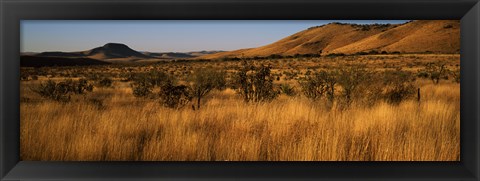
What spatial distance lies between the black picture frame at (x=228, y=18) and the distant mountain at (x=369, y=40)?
150 ft

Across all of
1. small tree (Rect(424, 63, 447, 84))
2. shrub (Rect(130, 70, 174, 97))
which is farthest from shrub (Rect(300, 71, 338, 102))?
small tree (Rect(424, 63, 447, 84))

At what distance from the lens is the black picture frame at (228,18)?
3791 millimetres

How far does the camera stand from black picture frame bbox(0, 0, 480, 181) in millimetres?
3791

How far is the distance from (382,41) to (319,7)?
A: 208 ft

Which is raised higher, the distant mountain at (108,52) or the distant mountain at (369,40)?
the distant mountain at (369,40)

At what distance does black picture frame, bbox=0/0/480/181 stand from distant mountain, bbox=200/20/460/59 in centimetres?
4560

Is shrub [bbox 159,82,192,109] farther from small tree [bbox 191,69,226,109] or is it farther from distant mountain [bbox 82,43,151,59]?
distant mountain [bbox 82,43,151,59]

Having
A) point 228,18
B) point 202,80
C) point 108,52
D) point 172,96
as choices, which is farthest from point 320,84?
point 228,18

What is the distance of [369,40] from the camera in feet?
213

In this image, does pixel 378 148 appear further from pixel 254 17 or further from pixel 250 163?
pixel 254 17

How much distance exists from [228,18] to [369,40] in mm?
65146

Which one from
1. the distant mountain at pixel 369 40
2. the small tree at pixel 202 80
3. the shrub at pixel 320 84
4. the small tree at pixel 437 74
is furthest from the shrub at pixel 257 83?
the distant mountain at pixel 369 40

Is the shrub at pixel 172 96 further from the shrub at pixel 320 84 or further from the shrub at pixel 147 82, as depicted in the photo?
the shrub at pixel 320 84

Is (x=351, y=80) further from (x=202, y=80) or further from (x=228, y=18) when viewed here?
(x=228, y=18)
